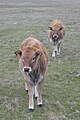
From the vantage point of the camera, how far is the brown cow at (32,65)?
21.9 feet

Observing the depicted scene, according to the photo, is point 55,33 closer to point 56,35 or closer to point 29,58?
point 56,35

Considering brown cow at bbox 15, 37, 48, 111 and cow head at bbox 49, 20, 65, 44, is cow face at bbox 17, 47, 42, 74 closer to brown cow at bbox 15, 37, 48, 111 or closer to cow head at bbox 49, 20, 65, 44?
brown cow at bbox 15, 37, 48, 111

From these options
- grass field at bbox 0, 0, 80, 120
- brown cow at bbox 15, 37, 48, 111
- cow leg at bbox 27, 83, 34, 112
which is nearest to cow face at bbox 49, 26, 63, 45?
grass field at bbox 0, 0, 80, 120

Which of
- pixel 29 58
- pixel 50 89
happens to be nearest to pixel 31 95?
pixel 29 58

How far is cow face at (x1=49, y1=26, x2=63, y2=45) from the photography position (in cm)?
Answer: 1299

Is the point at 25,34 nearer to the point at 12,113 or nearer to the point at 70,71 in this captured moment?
the point at 70,71

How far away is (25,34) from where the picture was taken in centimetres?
1820

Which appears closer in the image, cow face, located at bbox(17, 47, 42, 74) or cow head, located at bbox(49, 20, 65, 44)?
cow face, located at bbox(17, 47, 42, 74)

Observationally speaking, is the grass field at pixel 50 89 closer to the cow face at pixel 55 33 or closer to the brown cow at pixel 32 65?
the brown cow at pixel 32 65

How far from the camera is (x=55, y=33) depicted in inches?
512

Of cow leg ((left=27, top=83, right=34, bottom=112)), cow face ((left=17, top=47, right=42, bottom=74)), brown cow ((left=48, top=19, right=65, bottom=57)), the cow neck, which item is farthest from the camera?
brown cow ((left=48, top=19, right=65, bottom=57))

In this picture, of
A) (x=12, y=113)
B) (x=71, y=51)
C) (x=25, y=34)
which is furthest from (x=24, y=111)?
(x=25, y=34)

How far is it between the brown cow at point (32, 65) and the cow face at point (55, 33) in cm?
524

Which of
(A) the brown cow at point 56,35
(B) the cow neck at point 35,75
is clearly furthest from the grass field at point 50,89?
(B) the cow neck at point 35,75
